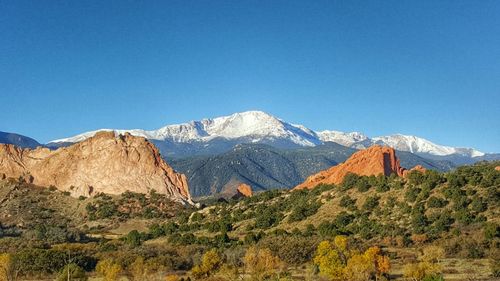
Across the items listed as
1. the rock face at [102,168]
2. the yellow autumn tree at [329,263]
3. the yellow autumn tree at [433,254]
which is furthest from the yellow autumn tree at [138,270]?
the rock face at [102,168]

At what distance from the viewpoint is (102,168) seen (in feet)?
461

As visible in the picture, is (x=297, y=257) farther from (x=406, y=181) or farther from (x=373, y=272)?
(x=406, y=181)

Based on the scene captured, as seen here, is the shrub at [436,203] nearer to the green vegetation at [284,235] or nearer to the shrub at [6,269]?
the green vegetation at [284,235]

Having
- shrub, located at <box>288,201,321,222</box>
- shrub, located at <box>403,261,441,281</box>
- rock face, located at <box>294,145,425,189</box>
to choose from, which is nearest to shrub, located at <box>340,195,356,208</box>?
shrub, located at <box>288,201,321,222</box>

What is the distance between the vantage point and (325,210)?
4104 inches

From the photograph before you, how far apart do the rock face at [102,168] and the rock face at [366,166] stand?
37076 mm

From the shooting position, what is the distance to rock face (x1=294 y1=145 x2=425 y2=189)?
134 m

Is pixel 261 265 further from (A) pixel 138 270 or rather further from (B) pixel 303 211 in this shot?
(B) pixel 303 211

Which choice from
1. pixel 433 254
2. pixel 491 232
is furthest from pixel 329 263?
pixel 491 232

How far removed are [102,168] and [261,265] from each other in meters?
90.4

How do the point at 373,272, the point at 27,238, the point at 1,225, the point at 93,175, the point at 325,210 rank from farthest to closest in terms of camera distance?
the point at 93,175 < the point at 1,225 < the point at 325,210 < the point at 27,238 < the point at 373,272

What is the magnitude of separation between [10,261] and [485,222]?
63.9 meters

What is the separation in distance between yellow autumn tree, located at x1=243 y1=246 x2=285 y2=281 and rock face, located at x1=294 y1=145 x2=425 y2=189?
69.6m

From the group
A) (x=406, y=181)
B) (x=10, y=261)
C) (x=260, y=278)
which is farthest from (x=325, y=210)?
(x=10, y=261)
